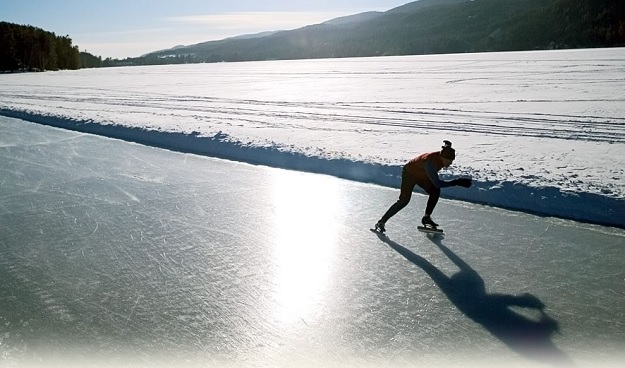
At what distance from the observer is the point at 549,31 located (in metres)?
81.4

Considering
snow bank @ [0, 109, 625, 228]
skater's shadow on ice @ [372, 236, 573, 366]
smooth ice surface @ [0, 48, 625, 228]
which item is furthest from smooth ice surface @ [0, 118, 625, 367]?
smooth ice surface @ [0, 48, 625, 228]

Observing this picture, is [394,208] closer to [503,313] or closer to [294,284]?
[294,284]

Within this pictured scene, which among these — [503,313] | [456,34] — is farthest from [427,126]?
[456,34]

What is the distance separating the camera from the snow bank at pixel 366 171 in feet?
18.4

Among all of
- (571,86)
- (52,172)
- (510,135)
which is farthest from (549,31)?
(52,172)

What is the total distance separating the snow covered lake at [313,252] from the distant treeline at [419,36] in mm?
60241

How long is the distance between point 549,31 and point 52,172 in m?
88.2

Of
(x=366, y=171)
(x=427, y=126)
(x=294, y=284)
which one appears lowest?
(x=294, y=284)

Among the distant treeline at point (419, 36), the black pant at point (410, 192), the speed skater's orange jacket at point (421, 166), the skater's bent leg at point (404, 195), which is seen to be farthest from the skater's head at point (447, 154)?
the distant treeline at point (419, 36)

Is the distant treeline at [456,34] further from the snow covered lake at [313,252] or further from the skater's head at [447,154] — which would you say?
Result: the skater's head at [447,154]

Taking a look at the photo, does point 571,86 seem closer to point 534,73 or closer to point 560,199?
point 534,73

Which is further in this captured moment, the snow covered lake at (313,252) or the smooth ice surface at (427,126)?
the smooth ice surface at (427,126)

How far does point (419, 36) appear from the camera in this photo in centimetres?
12356

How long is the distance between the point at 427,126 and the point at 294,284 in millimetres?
8159
